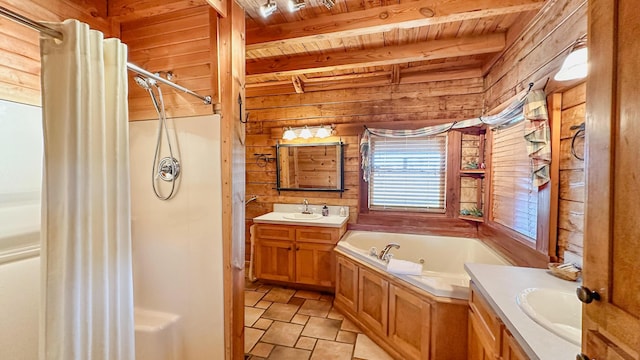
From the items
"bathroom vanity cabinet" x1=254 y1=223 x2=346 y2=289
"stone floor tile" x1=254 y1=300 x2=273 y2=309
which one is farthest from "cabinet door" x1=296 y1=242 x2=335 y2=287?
"stone floor tile" x1=254 y1=300 x2=273 y2=309

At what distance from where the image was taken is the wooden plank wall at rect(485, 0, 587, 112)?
5.04ft

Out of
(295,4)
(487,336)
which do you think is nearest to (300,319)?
(487,336)

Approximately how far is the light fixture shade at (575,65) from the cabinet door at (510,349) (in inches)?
53.3

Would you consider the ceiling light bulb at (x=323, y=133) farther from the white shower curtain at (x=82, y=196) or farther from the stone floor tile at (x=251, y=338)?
the white shower curtain at (x=82, y=196)

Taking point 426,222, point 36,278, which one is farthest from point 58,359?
point 426,222

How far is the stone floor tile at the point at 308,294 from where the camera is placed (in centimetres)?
301

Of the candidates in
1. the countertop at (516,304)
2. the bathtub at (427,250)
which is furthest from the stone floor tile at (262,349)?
the countertop at (516,304)

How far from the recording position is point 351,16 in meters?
1.99

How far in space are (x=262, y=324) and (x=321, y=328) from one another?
58 cm

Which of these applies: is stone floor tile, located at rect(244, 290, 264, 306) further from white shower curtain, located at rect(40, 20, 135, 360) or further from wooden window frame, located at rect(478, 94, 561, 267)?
wooden window frame, located at rect(478, 94, 561, 267)

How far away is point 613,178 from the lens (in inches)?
23.1

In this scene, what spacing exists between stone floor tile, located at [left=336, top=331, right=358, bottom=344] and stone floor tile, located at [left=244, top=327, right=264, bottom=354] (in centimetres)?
72

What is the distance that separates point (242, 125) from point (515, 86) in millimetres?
2354

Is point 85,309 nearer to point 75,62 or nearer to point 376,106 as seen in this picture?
point 75,62
